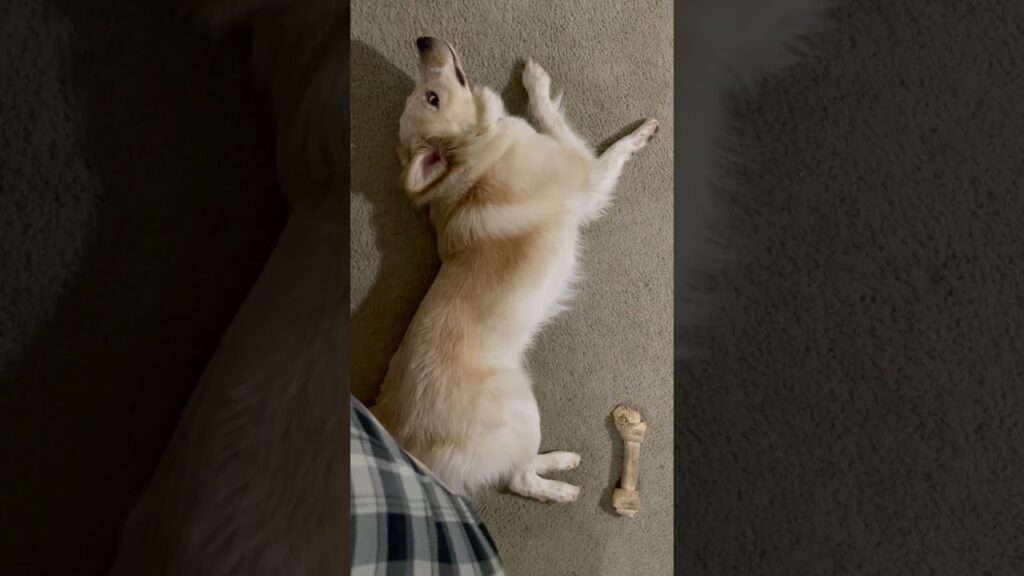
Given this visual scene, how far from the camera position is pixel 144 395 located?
0.07m

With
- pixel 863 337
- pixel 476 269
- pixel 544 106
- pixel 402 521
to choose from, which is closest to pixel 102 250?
pixel 402 521

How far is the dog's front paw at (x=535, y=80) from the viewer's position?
3.65 feet

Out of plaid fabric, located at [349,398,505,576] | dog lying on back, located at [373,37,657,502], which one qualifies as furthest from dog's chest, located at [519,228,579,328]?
plaid fabric, located at [349,398,505,576]

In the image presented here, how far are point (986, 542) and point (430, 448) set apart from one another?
88 centimetres

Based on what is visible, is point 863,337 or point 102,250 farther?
point 863,337

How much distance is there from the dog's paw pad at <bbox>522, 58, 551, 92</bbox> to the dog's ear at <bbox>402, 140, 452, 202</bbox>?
0.66 feet

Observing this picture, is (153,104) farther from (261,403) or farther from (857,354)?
(857,354)

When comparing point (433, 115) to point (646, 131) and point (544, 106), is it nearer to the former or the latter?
point (544, 106)

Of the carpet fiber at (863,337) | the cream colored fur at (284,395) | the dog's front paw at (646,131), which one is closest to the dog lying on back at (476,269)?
the dog's front paw at (646,131)

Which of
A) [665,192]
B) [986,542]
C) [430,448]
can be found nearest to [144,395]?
[430,448]

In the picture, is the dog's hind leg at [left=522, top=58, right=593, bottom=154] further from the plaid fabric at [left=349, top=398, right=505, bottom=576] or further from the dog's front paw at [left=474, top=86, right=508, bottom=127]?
the plaid fabric at [left=349, top=398, right=505, bottom=576]

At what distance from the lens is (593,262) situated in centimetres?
114

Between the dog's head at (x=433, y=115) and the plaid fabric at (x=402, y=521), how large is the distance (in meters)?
0.54

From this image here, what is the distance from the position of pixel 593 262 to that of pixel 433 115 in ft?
1.12
